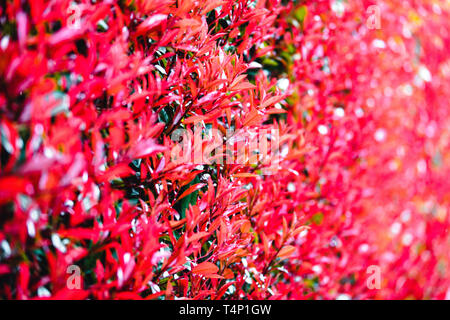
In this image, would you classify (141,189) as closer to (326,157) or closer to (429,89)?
(326,157)

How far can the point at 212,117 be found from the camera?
1.04 meters

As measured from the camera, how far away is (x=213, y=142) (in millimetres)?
1025

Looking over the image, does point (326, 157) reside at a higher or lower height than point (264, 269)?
higher

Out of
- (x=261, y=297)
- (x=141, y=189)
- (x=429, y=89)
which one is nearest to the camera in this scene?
(x=141, y=189)

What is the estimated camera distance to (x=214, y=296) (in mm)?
1140

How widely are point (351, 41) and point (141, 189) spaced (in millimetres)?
1874

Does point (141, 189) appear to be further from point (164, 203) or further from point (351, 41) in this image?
point (351, 41)

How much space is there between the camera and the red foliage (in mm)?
662

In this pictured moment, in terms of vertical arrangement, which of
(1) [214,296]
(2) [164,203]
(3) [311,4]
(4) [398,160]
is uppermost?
(3) [311,4]

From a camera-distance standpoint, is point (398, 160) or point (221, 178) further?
point (398, 160)

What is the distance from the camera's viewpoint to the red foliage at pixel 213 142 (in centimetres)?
66

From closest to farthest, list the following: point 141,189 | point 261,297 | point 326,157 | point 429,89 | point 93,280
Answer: point 93,280 < point 141,189 < point 261,297 < point 326,157 < point 429,89

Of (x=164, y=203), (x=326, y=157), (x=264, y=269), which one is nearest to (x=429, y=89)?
(x=326, y=157)

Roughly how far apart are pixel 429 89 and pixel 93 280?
3.00 metres
